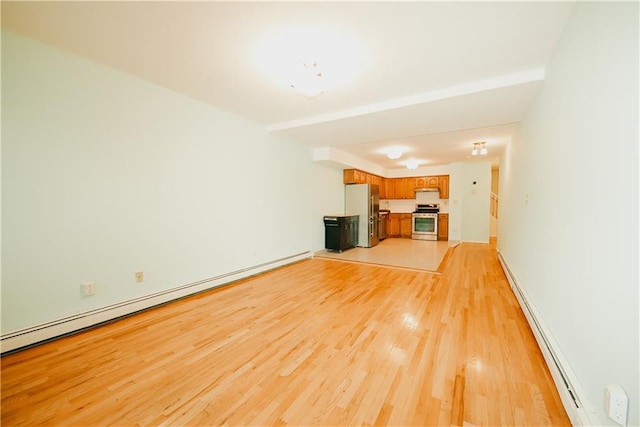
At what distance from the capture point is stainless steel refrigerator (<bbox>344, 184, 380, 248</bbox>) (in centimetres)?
675

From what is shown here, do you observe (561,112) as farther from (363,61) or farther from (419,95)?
(363,61)

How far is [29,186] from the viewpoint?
205cm

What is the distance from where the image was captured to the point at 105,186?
97.0 inches

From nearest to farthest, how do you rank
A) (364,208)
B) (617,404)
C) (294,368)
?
(617,404) < (294,368) < (364,208)

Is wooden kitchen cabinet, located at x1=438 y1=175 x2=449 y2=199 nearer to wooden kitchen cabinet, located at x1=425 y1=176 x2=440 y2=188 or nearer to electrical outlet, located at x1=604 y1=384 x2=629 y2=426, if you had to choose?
wooden kitchen cabinet, located at x1=425 y1=176 x2=440 y2=188

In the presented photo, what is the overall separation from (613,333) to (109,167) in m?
3.93

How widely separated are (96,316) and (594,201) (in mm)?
4034

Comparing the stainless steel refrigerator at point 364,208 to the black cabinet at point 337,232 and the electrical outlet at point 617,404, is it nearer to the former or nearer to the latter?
the black cabinet at point 337,232

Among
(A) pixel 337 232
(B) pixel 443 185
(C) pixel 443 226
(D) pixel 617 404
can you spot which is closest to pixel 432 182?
(B) pixel 443 185

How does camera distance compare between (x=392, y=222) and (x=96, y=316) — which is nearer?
(x=96, y=316)

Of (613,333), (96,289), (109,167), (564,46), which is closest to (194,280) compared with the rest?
(96,289)

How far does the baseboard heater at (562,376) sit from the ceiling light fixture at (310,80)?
9.26 ft

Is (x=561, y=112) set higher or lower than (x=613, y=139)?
higher

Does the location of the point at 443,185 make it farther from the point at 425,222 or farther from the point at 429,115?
the point at 429,115
